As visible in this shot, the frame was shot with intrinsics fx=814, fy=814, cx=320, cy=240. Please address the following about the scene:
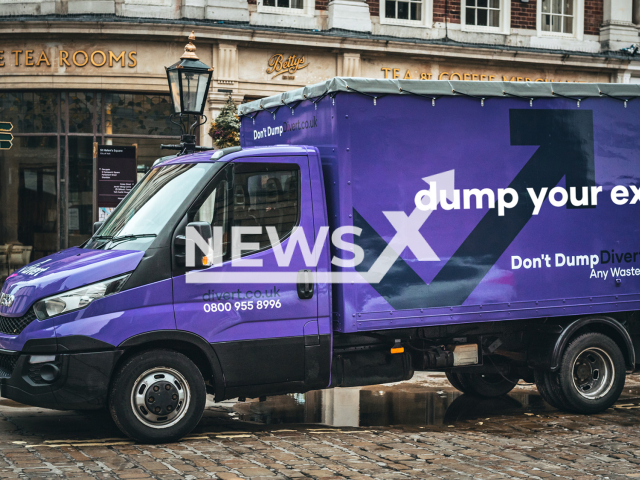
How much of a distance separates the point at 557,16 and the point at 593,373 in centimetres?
1431

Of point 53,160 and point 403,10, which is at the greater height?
point 403,10

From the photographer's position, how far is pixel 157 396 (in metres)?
6.53

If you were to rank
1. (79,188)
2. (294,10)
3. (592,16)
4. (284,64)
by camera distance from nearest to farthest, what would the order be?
(79,188) → (284,64) → (294,10) → (592,16)

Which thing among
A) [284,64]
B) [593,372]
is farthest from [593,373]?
[284,64]

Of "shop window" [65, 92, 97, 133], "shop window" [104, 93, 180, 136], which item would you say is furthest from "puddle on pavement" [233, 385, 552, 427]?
"shop window" [65, 92, 97, 133]

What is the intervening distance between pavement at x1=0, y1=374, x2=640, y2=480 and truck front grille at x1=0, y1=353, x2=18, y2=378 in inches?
21.8

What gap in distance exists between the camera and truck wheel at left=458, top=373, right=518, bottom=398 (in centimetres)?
884

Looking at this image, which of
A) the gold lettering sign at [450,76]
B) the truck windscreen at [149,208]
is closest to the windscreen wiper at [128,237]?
the truck windscreen at [149,208]

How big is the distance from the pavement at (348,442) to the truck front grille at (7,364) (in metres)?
0.55

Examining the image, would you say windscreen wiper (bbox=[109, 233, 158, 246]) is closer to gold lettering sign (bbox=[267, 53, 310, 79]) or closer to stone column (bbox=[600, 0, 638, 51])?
gold lettering sign (bbox=[267, 53, 310, 79])

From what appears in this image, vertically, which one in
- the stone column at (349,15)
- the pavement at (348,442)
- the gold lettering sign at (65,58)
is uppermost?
the stone column at (349,15)

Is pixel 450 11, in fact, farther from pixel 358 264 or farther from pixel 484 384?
pixel 358 264

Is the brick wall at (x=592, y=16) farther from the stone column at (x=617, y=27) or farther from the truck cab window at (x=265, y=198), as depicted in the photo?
the truck cab window at (x=265, y=198)

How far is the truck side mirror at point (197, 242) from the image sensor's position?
645cm
